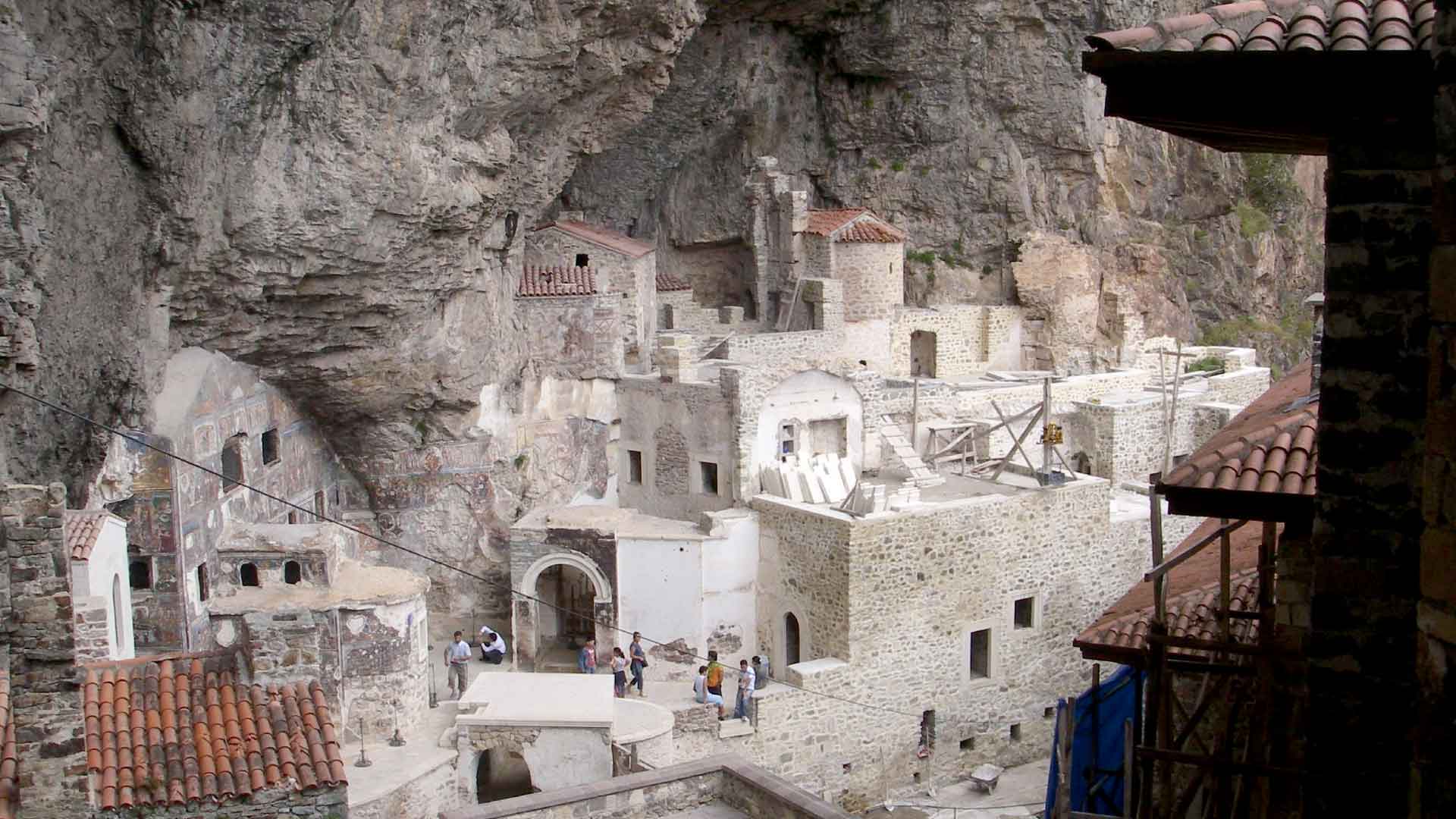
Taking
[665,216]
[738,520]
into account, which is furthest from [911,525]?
[665,216]

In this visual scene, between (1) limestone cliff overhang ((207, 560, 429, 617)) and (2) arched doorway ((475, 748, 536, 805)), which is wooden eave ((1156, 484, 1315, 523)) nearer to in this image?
(1) limestone cliff overhang ((207, 560, 429, 617))

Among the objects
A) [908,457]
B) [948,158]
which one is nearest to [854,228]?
[948,158]

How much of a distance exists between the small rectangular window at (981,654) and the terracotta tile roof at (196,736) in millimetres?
12663

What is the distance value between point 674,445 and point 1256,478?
660 inches

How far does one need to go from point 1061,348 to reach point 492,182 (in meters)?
16.1

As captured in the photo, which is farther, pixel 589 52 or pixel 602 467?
pixel 602 467

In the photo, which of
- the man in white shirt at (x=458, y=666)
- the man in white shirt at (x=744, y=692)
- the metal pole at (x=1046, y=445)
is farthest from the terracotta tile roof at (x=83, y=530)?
the metal pole at (x=1046, y=445)

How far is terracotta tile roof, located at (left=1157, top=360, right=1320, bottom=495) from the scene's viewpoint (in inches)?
274

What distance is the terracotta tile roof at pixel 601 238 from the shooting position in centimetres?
2603

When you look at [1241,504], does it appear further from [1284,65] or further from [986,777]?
[986,777]

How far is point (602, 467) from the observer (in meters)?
24.4

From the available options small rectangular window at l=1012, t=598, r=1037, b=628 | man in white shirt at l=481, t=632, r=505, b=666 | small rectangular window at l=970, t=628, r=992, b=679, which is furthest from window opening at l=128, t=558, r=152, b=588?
small rectangular window at l=1012, t=598, r=1037, b=628

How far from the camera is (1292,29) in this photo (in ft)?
19.1

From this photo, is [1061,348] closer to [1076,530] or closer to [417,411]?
[1076,530]
